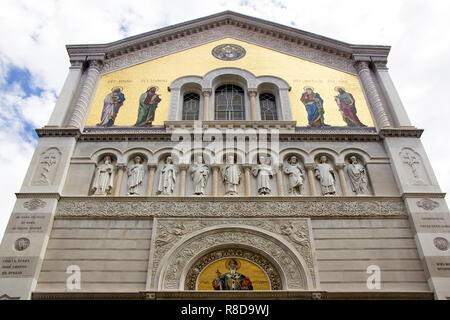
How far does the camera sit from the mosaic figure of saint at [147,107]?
1379 centimetres

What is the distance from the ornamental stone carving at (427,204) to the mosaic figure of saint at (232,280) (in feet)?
16.6

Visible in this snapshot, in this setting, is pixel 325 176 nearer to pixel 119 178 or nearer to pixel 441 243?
pixel 441 243

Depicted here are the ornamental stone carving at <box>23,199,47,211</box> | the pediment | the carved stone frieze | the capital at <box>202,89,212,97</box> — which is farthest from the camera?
the carved stone frieze

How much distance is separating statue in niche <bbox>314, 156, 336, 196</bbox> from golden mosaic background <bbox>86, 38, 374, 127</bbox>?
189 centimetres

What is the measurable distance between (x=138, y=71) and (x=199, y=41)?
121 inches

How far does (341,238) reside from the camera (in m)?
10.7

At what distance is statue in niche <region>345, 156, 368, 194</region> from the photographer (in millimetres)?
11953

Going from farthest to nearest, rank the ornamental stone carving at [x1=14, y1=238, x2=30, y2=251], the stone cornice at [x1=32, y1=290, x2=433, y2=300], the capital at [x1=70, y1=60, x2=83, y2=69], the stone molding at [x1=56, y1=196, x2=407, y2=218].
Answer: the capital at [x1=70, y1=60, x2=83, y2=69]
the stone molding at [x1=56, y1=196, x2=407, y2=218]
the ornamental stone carving at [x1=14, y1=238, x2=30, y2=251]
the stone cornice at [x1=32, y1=290, x2=433, y2=300]

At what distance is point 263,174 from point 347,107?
447 centimetres

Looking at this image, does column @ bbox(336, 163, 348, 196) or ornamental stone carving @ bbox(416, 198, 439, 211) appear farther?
column @ bbox(336, 163, 348, 196)

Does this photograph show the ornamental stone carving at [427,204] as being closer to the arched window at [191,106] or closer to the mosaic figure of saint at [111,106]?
the arched window at [191,106]

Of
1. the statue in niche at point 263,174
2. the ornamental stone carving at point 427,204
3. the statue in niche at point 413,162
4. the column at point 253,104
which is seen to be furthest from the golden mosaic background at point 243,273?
the column at point 253,104

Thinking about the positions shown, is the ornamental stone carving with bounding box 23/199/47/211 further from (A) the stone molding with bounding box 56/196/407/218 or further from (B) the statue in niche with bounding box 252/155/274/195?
(B) the statue in niche with bounding box 252/155/274/195

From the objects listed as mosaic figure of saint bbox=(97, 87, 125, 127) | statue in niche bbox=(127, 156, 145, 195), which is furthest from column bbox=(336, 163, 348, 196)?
mosaic figure of saint bbox=(97, 87, 125, 127)
